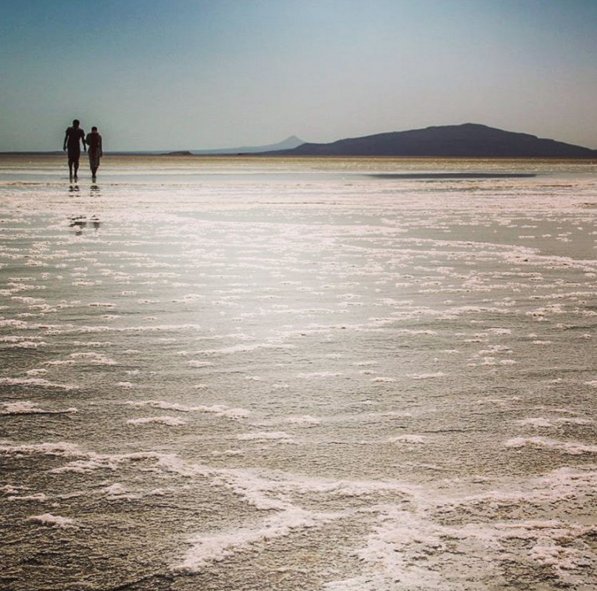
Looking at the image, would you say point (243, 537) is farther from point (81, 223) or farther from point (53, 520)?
point (81, 223)

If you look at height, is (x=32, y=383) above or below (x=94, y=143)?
below

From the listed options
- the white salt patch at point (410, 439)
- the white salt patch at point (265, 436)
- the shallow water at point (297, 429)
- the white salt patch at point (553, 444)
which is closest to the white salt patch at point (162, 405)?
A: the shallow water at point (297, 429)

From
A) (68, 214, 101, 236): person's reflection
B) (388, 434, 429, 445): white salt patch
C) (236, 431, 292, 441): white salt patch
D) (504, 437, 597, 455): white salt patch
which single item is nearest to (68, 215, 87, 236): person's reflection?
(68, 214, 101, 236): person's reflection

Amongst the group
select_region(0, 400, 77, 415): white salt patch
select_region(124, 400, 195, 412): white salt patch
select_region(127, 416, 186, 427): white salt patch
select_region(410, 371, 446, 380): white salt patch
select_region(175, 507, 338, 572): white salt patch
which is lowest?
select_region(175, 507, 338, 572): white salt patch

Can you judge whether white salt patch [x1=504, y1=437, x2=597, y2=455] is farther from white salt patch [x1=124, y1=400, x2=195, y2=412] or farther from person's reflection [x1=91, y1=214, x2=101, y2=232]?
person's reflection [x1=91, y1=214, x2=101, y2=232]

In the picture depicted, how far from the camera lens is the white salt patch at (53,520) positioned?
7.99 ft

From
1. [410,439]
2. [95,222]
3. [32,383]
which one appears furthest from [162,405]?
[95,222]

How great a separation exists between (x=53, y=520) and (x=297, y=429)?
118 cm

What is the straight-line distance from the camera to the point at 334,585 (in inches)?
81.7

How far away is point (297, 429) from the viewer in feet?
11.0

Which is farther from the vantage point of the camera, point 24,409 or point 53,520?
point 24,409

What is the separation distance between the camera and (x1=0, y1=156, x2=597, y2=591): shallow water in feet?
7.34

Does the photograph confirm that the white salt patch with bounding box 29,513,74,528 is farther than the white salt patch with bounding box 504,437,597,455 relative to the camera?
No

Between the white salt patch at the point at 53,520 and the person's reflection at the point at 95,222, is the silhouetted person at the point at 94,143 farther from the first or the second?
the white salt patch at the point at 53,520
